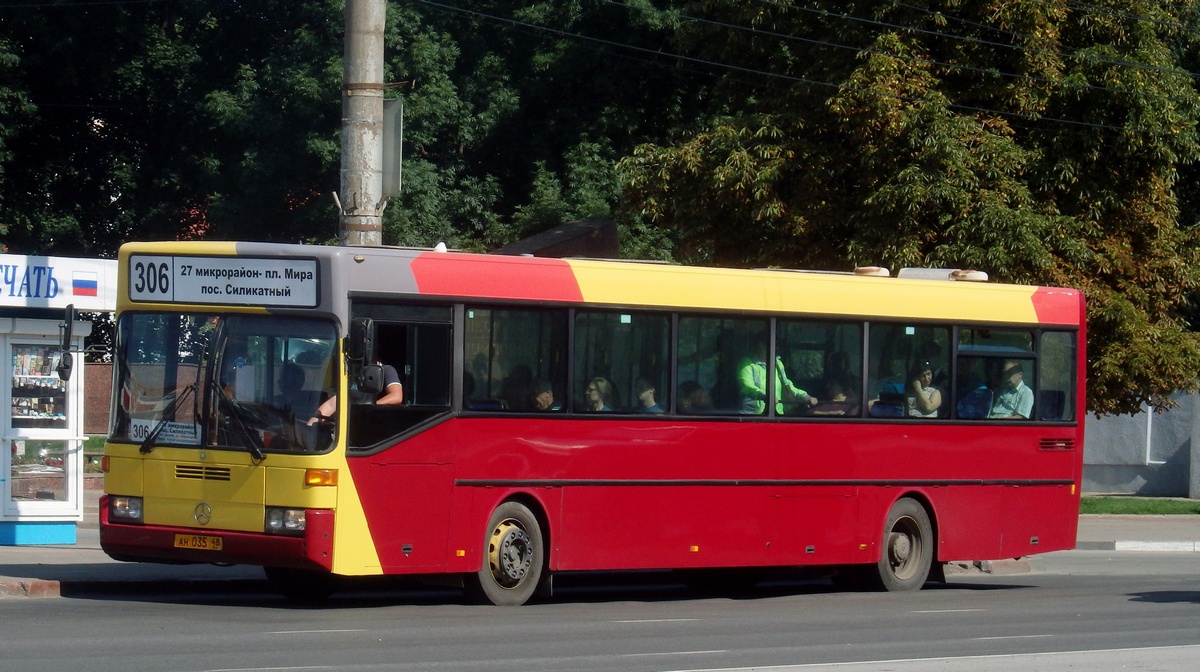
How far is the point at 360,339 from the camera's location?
1189 centimetres

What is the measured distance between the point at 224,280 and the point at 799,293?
530 centimetres

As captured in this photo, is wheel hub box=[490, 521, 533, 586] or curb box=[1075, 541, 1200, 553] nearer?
wheel hub box=[490, 521, 533, 586]

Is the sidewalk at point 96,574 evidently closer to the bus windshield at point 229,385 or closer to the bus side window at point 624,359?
the bus windshield at point 229,385

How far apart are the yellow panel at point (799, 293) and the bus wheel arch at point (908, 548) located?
1.85 metres

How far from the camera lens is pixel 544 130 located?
118 feet

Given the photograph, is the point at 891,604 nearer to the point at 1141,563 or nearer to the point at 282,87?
the point at 1141,563

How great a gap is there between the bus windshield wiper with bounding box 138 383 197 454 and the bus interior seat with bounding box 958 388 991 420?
297 inches

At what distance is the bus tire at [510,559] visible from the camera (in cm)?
1294

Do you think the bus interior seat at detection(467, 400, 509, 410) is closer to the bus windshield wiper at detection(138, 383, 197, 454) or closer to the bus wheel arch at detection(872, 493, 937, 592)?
the bus windshield wiper at detection(138, 383, 197, 454)

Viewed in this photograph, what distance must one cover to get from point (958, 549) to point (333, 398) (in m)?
7.08

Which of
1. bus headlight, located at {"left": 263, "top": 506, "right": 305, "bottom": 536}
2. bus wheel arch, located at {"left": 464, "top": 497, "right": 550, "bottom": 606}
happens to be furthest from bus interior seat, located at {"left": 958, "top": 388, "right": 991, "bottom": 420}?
bus headlight, located at {"left": 263, "top": 506, "right": 305, "bottom": 536}

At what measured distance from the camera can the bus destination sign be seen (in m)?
12.2

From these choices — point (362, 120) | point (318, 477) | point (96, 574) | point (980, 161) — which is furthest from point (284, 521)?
point (980, 161)

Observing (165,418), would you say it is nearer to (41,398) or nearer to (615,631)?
(615,631)
